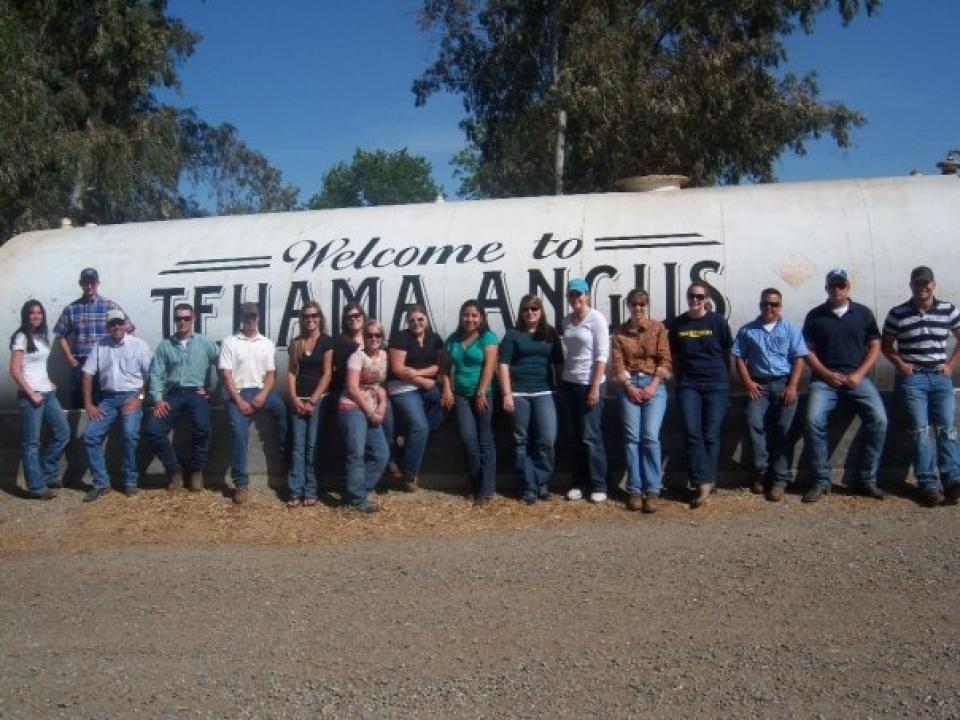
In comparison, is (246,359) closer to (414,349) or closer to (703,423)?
(414,349)

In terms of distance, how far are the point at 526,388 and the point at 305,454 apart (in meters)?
2.06

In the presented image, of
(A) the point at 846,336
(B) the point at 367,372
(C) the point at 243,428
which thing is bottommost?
(C) the point at 243,428

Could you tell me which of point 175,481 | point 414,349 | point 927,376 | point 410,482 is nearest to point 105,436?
point 175,481

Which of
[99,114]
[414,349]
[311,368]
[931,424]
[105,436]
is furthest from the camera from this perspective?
[99,114]

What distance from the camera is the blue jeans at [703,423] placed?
791cm

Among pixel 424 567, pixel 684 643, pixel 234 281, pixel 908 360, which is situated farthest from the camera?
pixel 234 281

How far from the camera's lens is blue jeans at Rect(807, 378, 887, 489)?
25.7 feet

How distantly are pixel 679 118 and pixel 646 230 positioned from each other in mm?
11978

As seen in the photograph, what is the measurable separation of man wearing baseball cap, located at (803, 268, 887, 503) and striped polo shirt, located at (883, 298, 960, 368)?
0.22 m

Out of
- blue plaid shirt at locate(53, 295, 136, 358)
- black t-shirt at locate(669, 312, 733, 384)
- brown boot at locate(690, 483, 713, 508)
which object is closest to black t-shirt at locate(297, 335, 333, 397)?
blue plaid shirt at locate(53, 295, 136, 358)

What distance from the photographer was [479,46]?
2414 centimetres

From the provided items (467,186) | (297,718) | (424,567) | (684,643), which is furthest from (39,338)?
(467,186)

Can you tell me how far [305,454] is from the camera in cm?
877

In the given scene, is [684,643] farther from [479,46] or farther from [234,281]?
[479,46]
